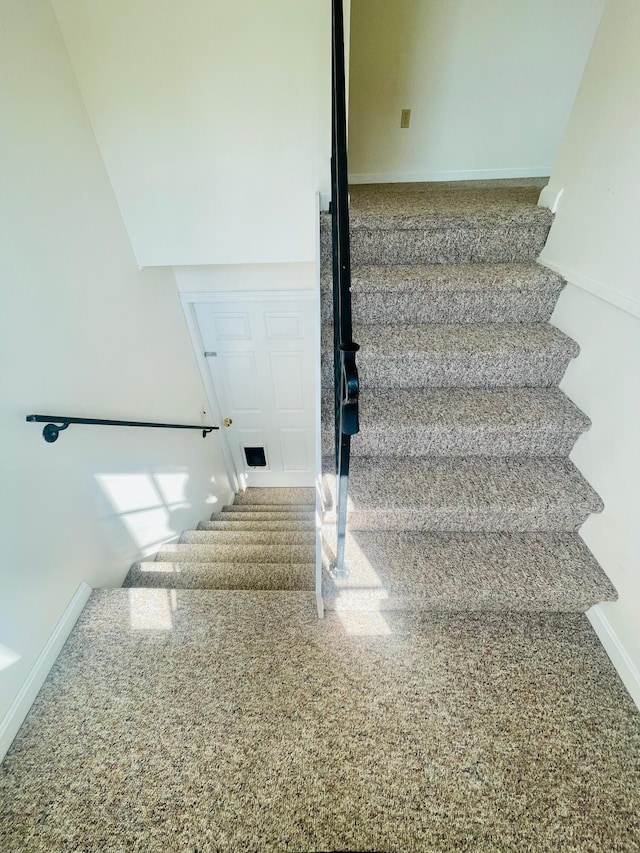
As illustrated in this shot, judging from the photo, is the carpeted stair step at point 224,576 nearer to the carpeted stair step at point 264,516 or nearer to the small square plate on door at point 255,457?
the carpeted stair step at point 264,516

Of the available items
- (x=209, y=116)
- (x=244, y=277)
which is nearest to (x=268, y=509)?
(x=244, y=277)

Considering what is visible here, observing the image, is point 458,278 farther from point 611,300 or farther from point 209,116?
point 209,116

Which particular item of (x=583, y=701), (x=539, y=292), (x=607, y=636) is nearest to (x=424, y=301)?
(x=539, y=292)

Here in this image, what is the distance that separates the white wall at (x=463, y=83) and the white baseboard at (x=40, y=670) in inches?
125

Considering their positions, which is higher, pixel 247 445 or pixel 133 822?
pixel 133 822

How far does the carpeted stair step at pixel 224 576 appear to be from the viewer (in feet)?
5.45

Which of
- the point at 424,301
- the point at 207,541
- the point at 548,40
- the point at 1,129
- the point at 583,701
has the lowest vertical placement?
the point at 207,541

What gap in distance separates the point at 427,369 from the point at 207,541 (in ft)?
5.84

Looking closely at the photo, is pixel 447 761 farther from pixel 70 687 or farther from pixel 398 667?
pixel 70 687

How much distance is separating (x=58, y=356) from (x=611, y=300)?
2.05 metres

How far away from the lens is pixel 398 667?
1.23 m

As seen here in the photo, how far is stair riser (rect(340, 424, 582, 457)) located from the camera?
146cm

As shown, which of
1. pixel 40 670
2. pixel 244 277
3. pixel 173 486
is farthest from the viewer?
pixel 244 277

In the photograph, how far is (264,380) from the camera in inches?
124
